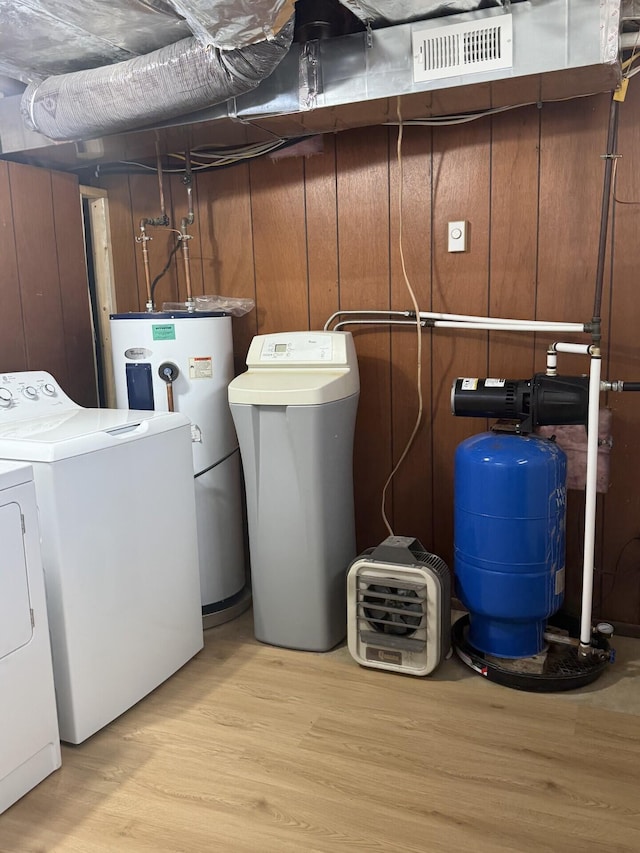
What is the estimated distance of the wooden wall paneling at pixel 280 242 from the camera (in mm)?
2762

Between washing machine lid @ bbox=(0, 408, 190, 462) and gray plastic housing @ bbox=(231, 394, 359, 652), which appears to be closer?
washing machine lid @ bbox=(0, 408, 190, 462)

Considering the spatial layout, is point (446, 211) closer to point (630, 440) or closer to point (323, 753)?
point (630, 440)

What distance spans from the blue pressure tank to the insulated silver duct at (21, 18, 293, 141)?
4.53 ft

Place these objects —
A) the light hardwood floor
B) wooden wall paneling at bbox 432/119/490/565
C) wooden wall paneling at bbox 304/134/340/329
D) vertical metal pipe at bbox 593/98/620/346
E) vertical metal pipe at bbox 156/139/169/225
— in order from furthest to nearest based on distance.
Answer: vertical metal pipe at bbox 156/139/169/225 → wooden wall paneling at bbox 304/134/340/329 → wooden wall paneling at bbox 432/119/490/565 → vertical metal pipe at bbox 593/98/620/346 → the light hardwood floor

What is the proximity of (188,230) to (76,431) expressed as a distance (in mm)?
1282

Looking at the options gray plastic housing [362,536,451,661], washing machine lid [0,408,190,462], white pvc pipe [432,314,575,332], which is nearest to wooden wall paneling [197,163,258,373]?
washing machine lid [0,408,190,462]

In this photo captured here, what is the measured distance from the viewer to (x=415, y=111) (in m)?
2.30

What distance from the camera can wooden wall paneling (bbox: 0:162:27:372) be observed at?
260cm

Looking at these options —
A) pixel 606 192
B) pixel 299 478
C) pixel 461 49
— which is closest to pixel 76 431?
pixel 299 478

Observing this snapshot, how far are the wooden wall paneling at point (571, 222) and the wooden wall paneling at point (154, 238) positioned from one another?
5.20 ft

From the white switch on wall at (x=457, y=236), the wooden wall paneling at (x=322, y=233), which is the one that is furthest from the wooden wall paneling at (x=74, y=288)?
the white switch on wall at (x=457, y=236)

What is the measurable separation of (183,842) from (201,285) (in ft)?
7.01

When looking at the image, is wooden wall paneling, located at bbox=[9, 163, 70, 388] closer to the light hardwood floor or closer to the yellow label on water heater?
the yellow label on water heater

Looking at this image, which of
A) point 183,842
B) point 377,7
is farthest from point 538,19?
point 183,842
